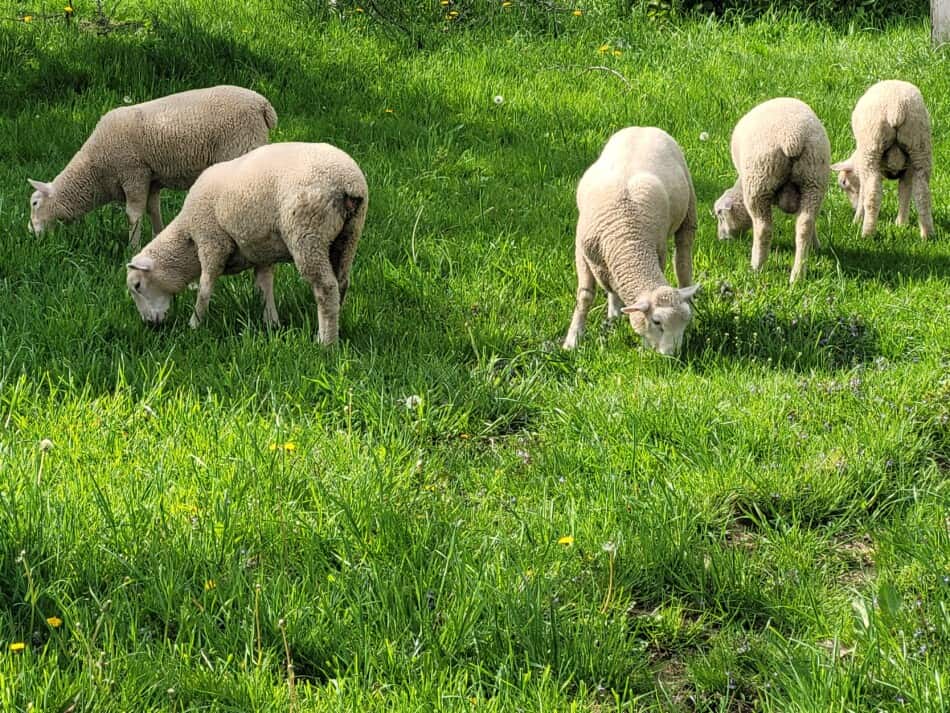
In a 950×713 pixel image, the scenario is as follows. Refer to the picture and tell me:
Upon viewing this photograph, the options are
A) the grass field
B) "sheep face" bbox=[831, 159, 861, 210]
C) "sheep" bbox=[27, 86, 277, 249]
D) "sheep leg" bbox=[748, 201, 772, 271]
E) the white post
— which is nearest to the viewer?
the grass field

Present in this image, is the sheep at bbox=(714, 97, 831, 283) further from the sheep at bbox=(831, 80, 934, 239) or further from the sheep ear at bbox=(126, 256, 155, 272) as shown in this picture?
the sheep ear at bbox=(126, 256, 155, 272)

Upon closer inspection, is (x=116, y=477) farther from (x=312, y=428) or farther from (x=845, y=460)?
(x=845, y=460)

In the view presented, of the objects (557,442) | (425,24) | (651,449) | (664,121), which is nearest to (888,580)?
(651,449)

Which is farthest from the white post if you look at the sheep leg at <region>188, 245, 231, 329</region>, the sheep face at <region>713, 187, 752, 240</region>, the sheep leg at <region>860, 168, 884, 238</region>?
the sheep leg at <region>188, 245, 231, 329</region>

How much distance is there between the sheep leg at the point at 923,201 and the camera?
22.6ft

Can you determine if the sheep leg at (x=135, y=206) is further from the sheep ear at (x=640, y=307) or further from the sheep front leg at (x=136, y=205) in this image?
the sheep ear at (x=640, y=307)

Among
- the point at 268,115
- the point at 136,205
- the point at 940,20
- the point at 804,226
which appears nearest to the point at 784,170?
the point at 804,226

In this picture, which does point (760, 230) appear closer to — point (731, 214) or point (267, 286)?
point (731, 214)

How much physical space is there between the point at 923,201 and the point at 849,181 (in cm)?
56

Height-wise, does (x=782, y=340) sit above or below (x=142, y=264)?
below

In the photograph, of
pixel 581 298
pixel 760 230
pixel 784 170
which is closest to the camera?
pixel 581 298

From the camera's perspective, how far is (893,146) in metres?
6.90

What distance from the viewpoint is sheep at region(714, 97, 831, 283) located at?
6.18 metres

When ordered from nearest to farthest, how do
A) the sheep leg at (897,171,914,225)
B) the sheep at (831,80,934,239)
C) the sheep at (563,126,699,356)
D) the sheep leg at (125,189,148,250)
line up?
the sheep at (563,126,699,356) < the sheep leg at (125,189,148,250) < the sheep at (831,80,934,239) < the sheep leg at (897,171,914,225)
